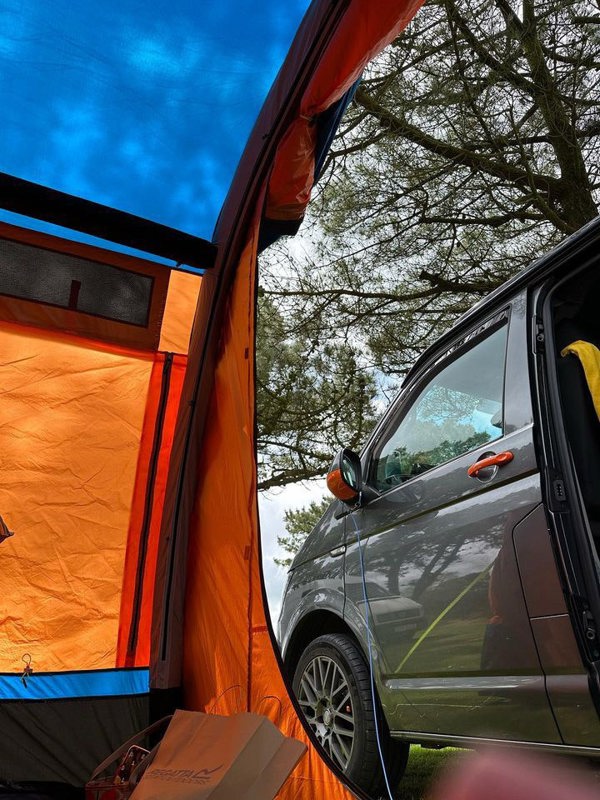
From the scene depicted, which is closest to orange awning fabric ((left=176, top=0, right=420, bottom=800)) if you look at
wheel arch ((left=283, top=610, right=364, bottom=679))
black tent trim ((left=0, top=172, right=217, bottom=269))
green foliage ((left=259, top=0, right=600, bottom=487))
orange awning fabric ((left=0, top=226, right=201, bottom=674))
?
black tent trim ((left=0, top=172, right=217, bottom=269))

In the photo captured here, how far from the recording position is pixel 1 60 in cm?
252

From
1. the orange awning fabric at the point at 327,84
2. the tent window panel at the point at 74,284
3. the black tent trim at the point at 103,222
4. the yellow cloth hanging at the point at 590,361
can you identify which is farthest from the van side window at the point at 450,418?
the tent window panel at the point at 74,284

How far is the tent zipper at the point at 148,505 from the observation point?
3020 millimetres

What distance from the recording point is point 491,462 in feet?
7.82

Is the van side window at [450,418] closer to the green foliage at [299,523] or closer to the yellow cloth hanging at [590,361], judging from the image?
the yellow cloth hanging at [590,361]

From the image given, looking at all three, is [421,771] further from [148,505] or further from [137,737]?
[148,505]

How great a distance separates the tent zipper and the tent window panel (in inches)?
11.4

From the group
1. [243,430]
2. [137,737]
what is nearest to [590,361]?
[243,430]

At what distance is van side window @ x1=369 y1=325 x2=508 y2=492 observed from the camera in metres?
2.60


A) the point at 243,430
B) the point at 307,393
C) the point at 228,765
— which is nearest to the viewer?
the point at 228,765

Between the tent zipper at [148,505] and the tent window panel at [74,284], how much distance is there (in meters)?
0.29

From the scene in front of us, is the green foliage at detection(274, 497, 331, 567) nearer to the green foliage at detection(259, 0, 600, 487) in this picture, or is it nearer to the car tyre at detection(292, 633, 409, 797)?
the green foliage at detection(259, 0, 600, 487)

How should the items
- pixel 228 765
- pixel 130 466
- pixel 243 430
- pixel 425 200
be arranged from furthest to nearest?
pixel 425 200 → pixel 130 466 → pixel 243 430 → pixel 228 765

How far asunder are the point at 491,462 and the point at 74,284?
190 centimetres
